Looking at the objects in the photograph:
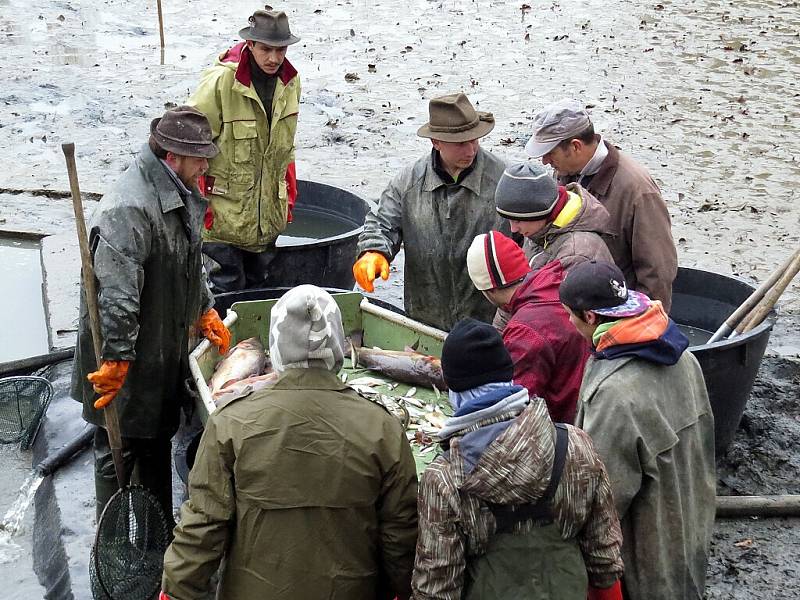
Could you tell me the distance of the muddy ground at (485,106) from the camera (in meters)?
6.07

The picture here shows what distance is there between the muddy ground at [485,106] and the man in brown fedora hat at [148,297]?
0.87 meters

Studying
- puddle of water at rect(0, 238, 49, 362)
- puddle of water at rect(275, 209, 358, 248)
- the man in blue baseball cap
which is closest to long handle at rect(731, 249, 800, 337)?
the man in blue baseball cap

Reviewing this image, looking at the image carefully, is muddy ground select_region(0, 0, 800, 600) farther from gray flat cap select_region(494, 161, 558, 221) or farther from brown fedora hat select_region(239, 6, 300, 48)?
brown fedora hat select_region(239, 6, 300, 48)

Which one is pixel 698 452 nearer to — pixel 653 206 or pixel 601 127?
pixel 653 206

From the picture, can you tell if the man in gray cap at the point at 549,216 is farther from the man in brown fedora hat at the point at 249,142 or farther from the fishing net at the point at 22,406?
the fishing net at the point at 22,406

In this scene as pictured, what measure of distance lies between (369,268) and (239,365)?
907mm

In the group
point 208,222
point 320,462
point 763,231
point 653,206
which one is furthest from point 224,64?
point 763,231

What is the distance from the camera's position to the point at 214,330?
525 centimetres

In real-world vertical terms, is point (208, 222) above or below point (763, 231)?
above

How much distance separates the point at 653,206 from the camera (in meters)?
5.23

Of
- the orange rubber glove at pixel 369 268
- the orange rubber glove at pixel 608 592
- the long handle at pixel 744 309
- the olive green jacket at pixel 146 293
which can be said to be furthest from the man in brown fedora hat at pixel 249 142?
the orange rubber glove at pixel 608 592

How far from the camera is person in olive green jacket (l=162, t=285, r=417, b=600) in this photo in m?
Answer: 3.11

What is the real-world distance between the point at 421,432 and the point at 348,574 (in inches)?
57.2

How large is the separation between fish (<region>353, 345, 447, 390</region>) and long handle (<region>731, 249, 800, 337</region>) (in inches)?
72.8
